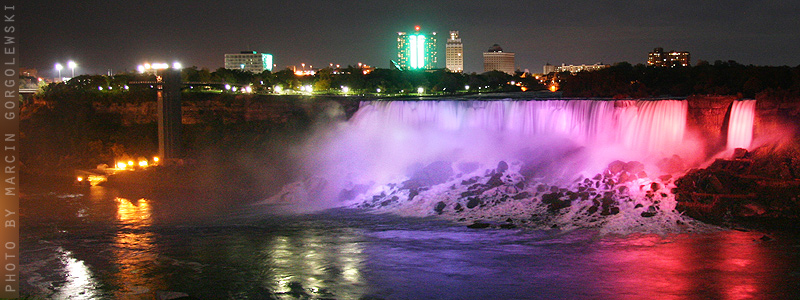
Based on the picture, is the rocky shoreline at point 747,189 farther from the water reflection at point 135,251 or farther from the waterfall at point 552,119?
the water reflection at point 135,251

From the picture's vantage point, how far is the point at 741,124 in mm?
24609

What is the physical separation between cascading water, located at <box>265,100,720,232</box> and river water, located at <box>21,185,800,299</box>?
2.46 m

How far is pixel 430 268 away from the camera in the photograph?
54.8ft

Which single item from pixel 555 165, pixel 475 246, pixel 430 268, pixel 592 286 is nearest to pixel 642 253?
pixel 592 286

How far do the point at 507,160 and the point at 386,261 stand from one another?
13591mm

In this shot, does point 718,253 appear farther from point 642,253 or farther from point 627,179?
point 627,179

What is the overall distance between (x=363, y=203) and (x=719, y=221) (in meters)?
13.4

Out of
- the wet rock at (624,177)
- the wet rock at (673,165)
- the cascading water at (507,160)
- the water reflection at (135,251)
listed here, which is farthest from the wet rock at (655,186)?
the water reflection at (135,251)

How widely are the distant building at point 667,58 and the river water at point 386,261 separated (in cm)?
4058

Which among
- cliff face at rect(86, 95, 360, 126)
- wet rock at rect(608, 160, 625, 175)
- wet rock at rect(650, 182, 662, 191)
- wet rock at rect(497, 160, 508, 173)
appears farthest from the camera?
cliff face at rect(86, 95, 360, 126)

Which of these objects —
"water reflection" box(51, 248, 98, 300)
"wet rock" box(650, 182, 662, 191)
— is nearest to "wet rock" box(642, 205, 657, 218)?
"wet rock" box(650, 182, 662, 191)

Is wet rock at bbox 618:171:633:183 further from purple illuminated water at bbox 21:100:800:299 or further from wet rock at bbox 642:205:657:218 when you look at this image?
wet rock at bbox 642:205:657:218

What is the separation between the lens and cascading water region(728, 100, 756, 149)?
2428 centimetres

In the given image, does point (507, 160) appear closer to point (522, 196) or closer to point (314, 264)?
point (522, 196)
